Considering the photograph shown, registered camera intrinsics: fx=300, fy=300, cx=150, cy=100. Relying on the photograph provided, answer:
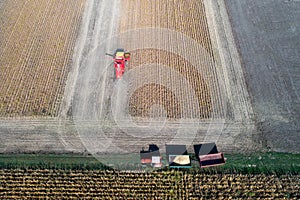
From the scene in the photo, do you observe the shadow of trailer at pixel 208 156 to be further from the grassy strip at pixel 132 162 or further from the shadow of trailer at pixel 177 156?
the shadow of trailer at pixel 177 156

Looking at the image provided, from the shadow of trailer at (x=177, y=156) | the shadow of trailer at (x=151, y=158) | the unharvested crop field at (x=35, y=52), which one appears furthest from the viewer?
the unharvested crop field at (x=35, y=52)

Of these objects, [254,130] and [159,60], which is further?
[159,60]

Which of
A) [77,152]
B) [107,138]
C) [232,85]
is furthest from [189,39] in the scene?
[77,152]

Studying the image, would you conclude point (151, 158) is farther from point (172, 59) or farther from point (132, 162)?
point (172, 59)

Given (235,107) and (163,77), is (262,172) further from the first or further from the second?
(163,77)

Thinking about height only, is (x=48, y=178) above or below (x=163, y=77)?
below

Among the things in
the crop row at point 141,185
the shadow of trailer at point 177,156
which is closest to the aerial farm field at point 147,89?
the crop row at point 141,185

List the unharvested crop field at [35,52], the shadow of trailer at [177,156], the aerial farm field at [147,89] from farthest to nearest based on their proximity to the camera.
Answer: the unharvested crop field at [35,52], the shadow of trailer at [177,156], the aerial farm field at [147,89]
